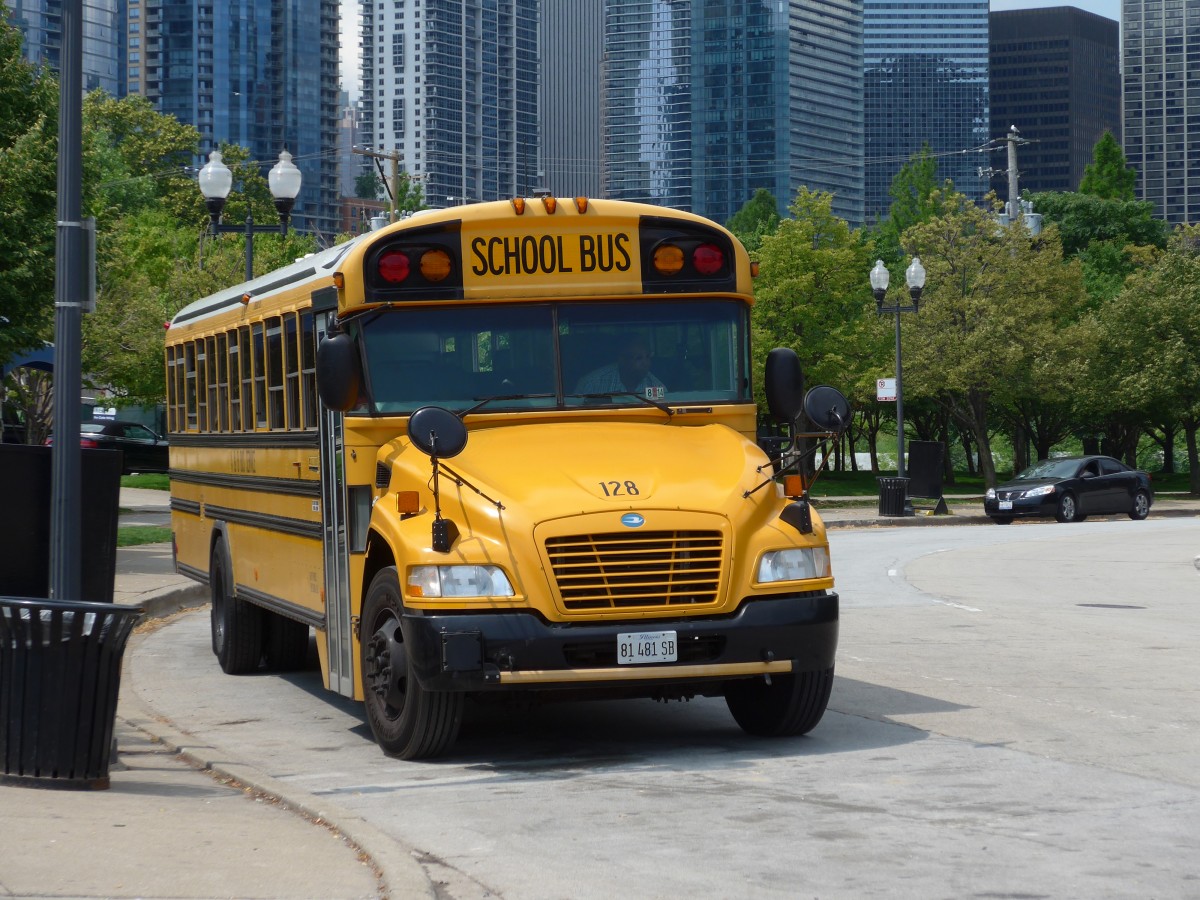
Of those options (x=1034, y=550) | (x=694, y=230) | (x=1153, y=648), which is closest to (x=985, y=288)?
(x=1034, y=550)

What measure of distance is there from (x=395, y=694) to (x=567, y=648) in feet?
3.58

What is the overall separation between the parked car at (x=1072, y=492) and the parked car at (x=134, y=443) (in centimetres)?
2152

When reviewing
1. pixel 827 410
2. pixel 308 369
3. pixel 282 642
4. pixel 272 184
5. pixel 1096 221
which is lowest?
pixel 282 642

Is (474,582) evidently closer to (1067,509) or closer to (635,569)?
(635,569)

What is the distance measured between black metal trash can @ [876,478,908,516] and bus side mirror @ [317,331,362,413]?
99.1 feet

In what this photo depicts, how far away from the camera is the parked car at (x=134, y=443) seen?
4744 centimetres

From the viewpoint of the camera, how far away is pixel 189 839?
276 inches

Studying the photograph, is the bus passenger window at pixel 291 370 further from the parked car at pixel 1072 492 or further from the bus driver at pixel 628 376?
the parked car at pixel 1072 492

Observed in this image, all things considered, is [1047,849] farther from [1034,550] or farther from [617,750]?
[1034,550]

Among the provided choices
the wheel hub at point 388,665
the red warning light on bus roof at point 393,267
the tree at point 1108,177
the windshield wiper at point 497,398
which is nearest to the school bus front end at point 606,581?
the wheel hub at point 388,665

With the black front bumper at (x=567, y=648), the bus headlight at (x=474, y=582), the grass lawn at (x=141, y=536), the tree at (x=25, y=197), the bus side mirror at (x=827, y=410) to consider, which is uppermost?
the tree at (x=25, y=197)

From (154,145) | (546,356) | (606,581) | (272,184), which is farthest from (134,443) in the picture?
(154,145)

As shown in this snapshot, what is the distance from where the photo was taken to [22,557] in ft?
32.4

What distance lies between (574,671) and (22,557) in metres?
3.26
